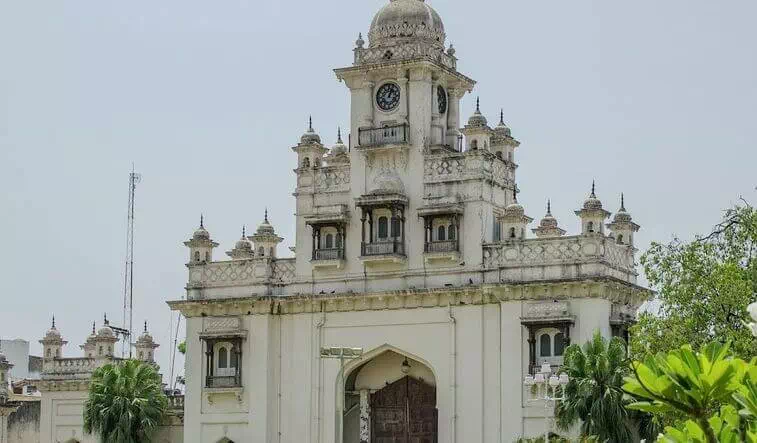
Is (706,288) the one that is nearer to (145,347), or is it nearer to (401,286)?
(401,286)

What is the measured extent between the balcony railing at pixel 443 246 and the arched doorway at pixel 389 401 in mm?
3325

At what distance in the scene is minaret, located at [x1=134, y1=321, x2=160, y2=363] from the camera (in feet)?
179

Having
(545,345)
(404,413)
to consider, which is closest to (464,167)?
(545,345)

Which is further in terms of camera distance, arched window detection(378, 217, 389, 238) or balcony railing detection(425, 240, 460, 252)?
arched window detection(378, 217, 389, 238)

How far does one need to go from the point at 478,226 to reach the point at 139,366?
12483 millimetres

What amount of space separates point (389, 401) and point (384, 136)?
27.0 feet

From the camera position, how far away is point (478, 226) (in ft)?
144

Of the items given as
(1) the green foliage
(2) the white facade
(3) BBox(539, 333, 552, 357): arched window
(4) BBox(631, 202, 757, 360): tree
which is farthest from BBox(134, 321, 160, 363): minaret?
(1) the green foliage

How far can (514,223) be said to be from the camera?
43625 mm

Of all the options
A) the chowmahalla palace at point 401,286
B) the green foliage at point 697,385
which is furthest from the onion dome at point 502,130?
the green foliage at point 697,385

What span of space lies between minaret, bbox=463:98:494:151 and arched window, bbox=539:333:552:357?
609 cm

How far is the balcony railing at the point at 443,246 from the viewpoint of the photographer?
4400cm

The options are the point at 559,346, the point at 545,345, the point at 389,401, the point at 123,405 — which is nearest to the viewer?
the point at 559,346

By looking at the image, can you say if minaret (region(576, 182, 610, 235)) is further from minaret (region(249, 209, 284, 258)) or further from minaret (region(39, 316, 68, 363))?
minaret (region(39, 316, 68, 363))
